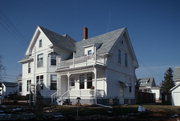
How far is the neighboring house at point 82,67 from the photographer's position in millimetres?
23016

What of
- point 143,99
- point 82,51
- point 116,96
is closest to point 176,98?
point 143,99

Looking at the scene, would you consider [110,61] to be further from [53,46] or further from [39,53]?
[39,53]

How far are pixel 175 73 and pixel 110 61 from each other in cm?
2373

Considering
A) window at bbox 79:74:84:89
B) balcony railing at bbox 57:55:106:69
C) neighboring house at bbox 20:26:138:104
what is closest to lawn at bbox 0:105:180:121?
neighboring house at bbox 20:26:138:104

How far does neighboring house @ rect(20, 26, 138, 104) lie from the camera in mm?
23016

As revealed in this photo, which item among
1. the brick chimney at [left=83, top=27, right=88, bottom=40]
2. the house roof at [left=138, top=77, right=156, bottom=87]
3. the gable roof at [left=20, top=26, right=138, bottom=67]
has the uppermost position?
the brick chimney at [left=83, top=27, right=88, bottom=40]

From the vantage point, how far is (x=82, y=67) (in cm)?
2261

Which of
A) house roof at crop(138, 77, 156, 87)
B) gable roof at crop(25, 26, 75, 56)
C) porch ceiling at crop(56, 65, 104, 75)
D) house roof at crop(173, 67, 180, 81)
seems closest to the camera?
porch ceiling at crop(56, 65, 104, 75)

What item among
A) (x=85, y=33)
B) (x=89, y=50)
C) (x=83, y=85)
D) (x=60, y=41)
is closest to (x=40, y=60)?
(x=60, y=41)

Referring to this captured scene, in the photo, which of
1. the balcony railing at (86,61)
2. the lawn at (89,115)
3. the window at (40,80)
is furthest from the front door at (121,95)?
the window at (40,80)

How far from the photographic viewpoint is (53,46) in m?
27.0

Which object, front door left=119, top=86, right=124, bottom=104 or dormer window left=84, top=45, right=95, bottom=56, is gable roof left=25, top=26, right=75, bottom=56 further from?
front door left=119, top=86, right=124, bottom=104

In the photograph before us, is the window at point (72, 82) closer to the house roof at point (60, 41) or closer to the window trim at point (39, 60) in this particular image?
the house roof at point (60, 41)

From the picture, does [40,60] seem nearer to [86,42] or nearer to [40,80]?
[40,80]
